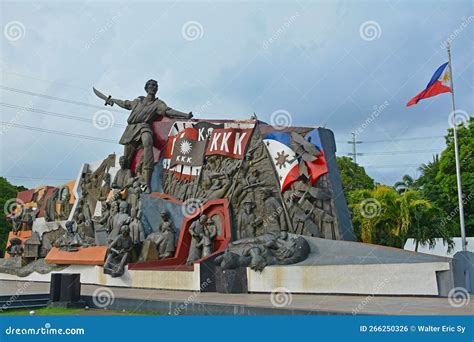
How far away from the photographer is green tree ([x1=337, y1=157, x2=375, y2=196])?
39344mm

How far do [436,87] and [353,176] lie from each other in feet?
78.3

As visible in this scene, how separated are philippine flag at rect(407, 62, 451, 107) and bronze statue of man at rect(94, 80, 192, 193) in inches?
339

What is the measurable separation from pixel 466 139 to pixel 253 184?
17.2 metres

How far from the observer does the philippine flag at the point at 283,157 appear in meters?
14.6

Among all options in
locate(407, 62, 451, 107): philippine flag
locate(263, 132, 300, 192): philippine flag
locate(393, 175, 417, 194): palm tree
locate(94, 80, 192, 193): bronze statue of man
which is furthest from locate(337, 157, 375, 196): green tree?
locate(263, 132, 300, 192): philippine flag

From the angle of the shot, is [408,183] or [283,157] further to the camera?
[408,183]

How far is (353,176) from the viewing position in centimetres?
4031

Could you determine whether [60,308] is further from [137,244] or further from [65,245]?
[65,245]

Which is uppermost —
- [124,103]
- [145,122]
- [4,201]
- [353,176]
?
[353,176]

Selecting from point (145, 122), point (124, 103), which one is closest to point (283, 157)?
point (145, 122)

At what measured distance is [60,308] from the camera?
10.5 meters

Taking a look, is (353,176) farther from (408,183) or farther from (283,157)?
(283,157)

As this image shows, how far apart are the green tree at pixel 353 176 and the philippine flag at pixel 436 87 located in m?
21.9

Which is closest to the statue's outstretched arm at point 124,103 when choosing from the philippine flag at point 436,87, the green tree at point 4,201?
the philippine flag at point 436,87
